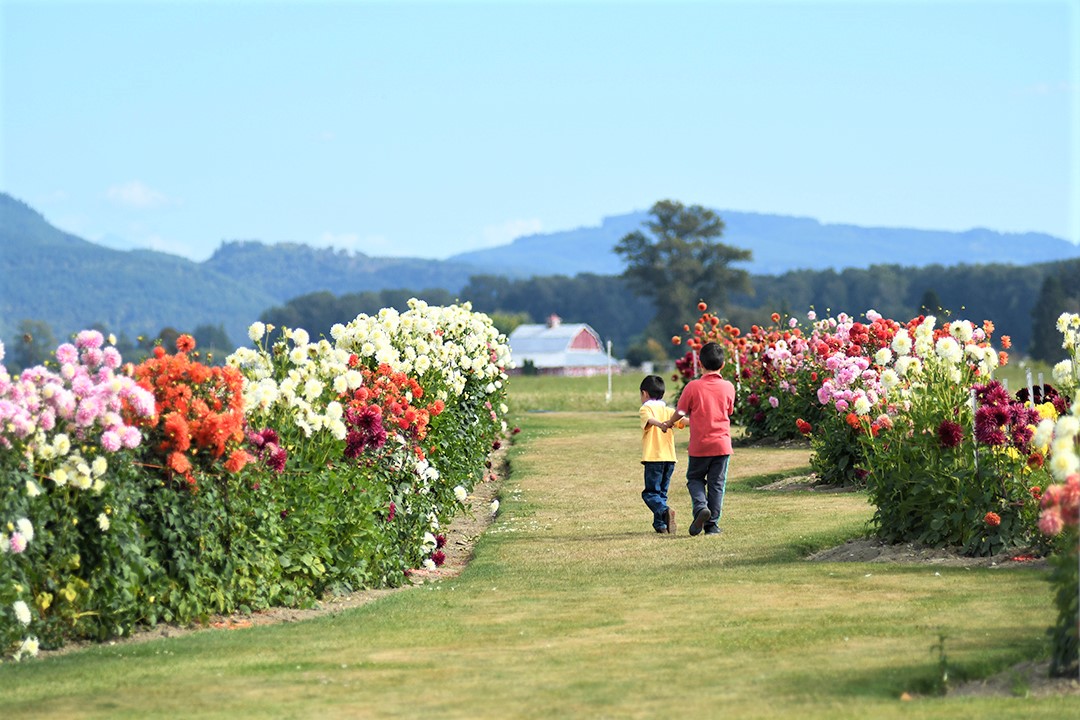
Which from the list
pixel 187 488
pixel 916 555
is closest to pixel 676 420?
pixel 916 555

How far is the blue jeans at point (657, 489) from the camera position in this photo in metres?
12.4

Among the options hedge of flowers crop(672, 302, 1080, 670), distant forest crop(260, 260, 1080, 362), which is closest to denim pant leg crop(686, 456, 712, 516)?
hedge of flowers crop(672, 302, 1080, 670)

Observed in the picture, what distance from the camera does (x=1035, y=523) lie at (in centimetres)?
988

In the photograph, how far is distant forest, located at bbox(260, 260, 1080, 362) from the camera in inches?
5807

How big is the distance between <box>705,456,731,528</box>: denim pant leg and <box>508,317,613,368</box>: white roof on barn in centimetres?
12162

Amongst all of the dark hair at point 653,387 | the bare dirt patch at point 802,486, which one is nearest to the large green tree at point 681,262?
the bare dirt patch at point 802,486

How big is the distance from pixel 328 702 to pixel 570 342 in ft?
452

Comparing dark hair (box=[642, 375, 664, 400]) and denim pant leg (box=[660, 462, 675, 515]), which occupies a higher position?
dark hair (box=[642, 375, 664, 400])

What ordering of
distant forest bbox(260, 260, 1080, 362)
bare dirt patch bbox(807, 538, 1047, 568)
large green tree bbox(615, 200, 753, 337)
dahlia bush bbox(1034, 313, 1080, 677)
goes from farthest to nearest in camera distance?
distant forest bbox(260, 260, 1080, 362) < large green tree bbox(615, 200, 753, 337) < bare dirt patch bbox(807, 538, 1047, 568) < dahlia bush bbox(1034, 313, 1080, 677)

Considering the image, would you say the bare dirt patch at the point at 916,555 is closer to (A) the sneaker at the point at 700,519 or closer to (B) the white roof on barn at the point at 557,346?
(A) the sneaker at the point at 700,519

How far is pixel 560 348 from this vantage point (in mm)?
142500

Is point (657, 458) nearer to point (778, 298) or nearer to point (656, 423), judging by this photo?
point (656, 423)

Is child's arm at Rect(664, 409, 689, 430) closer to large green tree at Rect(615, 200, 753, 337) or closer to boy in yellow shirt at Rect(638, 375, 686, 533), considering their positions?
boy in yellow shirt at Rect(638, 375, 686, 533)

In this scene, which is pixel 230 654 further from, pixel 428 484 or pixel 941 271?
pixel 941 271
